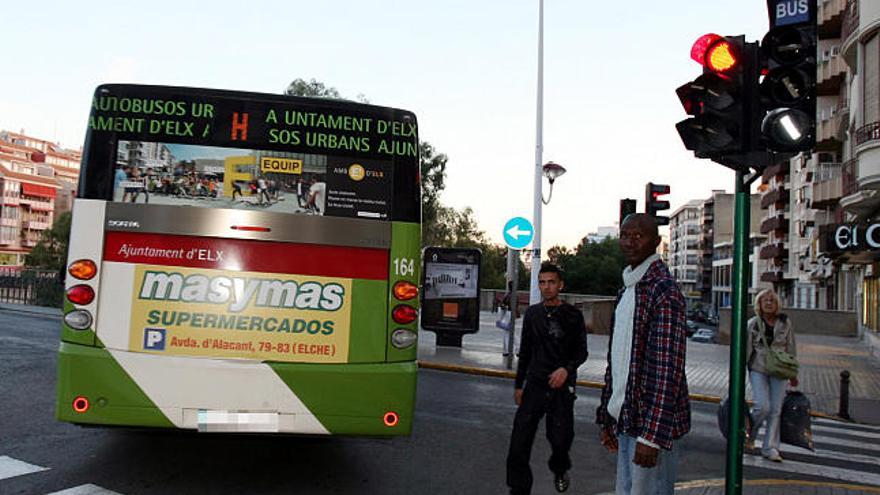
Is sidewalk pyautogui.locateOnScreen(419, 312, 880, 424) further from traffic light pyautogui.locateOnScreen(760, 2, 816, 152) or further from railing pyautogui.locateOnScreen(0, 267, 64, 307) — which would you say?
railing pyautogui.locateOnScreen(0, 267, 64, 307)

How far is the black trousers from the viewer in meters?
5.07

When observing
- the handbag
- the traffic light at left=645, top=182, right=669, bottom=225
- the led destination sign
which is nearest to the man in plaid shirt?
the led destination sign

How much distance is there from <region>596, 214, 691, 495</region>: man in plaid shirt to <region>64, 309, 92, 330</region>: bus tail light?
3392 mm

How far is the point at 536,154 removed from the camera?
1945cm

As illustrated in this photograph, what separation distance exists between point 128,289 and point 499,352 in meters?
12.6

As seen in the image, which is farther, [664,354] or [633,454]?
[633,454]

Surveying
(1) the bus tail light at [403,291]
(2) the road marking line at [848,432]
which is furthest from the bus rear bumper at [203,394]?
(2) the road marking line at [848,432]

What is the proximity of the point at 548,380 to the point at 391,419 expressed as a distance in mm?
Result: 1128

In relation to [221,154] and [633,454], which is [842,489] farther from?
[221,154]

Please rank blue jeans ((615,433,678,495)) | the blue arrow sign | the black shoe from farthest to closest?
the blue arrow sign
the black shoe
blue jeans ((615,433,678,495))

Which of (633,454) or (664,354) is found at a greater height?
(664,354)

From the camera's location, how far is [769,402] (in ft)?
23.3

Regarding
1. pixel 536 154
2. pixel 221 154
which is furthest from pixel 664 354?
pixel 536 154

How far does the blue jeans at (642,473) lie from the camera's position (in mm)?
3396
